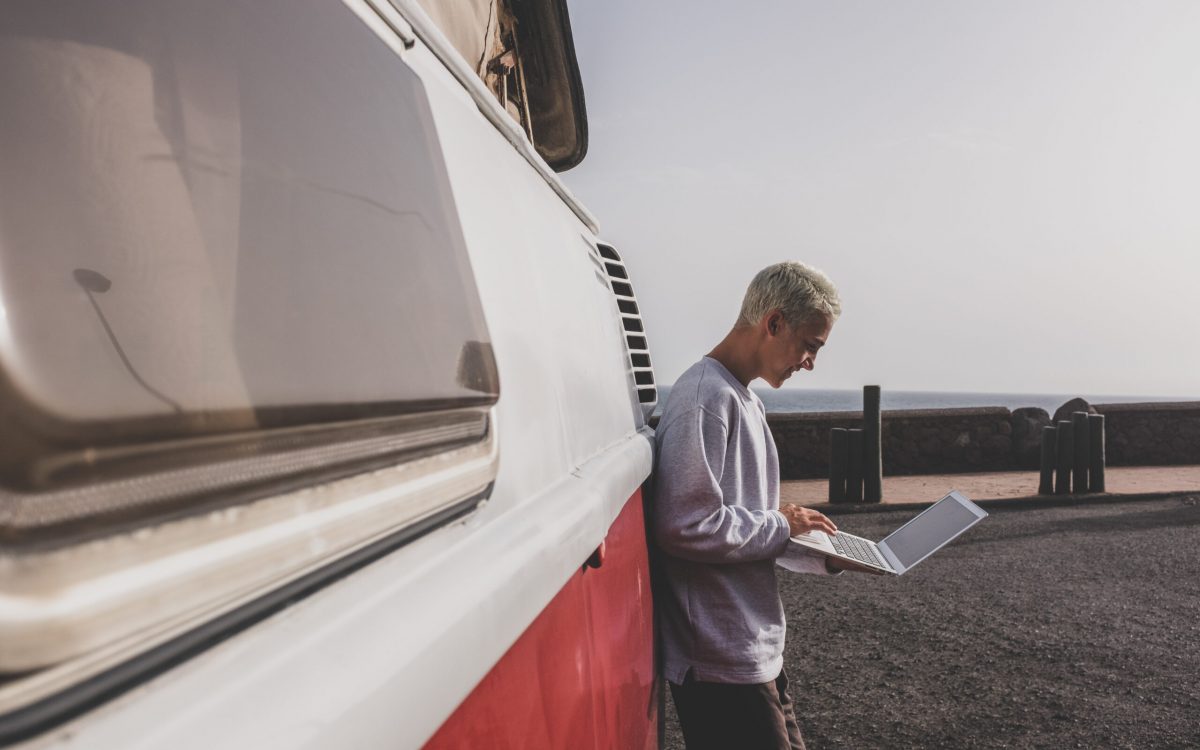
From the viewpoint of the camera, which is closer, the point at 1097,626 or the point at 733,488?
the point at 733,488

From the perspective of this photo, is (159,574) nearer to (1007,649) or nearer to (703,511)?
(703,511)

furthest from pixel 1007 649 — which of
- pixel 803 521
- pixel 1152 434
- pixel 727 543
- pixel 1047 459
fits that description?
pixel 1152 434

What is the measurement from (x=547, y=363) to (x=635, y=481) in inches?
22.7

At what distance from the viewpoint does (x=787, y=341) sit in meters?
2.28

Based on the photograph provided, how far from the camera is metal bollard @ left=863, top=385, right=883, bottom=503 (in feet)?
32.1

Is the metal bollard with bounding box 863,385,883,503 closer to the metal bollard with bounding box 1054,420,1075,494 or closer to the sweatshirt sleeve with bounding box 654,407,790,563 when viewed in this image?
the metal bollard with bounding box 1054,420,1075,494

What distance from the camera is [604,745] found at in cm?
135

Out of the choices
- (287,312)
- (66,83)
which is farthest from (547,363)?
(66,83)

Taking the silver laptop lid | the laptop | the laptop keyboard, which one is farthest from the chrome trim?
the silver laptop lid

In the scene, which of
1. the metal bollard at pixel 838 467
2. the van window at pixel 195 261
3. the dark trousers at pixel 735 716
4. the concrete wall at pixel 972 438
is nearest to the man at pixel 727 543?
the dark trousers at pixel 735 716

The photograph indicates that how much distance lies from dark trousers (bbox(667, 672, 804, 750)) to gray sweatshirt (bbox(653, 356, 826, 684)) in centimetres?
3

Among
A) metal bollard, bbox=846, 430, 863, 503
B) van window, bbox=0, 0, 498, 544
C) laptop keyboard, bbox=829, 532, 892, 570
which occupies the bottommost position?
metal bollard, bbox=846, 430, 863, 503

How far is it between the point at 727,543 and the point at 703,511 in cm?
9

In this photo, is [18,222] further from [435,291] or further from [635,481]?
[635,481]
